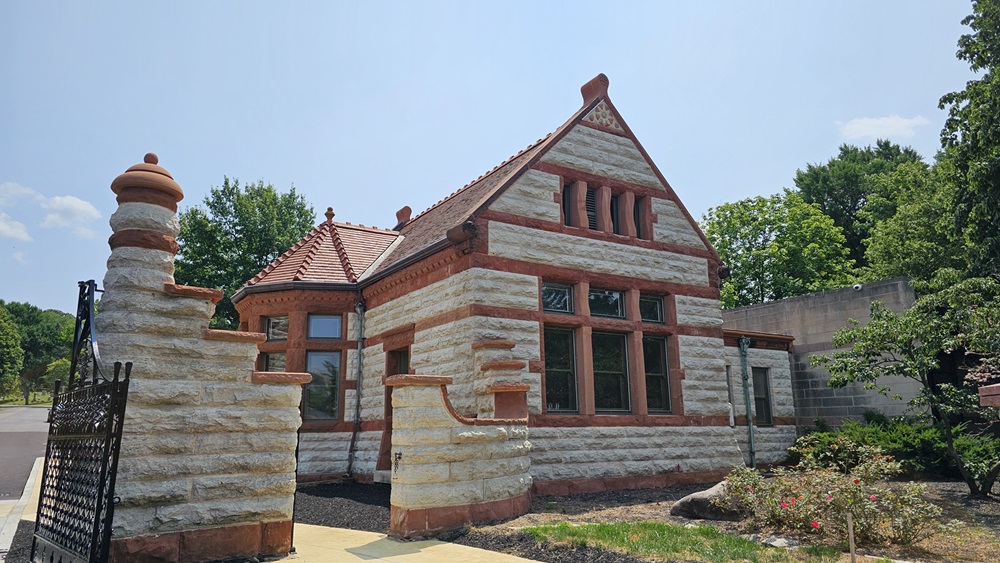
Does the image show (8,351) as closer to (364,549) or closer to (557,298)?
(557,298)

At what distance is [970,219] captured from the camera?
16.5 m

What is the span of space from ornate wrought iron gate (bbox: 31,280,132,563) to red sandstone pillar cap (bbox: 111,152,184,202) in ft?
3.91

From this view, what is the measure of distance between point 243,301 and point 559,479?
9.56m

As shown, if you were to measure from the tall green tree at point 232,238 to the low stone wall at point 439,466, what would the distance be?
2425 cm

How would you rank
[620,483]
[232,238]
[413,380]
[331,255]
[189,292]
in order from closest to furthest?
[189,292], [413,380], [620,483], [331,255], [232,238]

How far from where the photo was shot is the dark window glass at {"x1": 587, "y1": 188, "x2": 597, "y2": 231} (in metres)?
14.6

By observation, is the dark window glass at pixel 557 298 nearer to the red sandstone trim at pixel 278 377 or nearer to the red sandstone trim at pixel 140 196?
the red sandstone trim at pixel 278 377

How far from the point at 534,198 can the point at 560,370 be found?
11.7 ft

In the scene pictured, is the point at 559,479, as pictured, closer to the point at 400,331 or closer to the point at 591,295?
the point at 591,295

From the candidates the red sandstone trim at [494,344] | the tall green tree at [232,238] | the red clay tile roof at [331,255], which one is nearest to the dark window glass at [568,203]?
the red sandstone trim at [494,344]

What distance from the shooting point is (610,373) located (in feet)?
45.6

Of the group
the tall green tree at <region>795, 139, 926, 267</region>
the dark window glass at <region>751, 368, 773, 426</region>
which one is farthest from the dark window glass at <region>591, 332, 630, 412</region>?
the tall green tree at <region>795, 139, 926, 267</region>

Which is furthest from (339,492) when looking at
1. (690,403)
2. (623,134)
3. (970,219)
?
(970,219)

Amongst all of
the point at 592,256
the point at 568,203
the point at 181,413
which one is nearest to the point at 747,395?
the point at 592,256
